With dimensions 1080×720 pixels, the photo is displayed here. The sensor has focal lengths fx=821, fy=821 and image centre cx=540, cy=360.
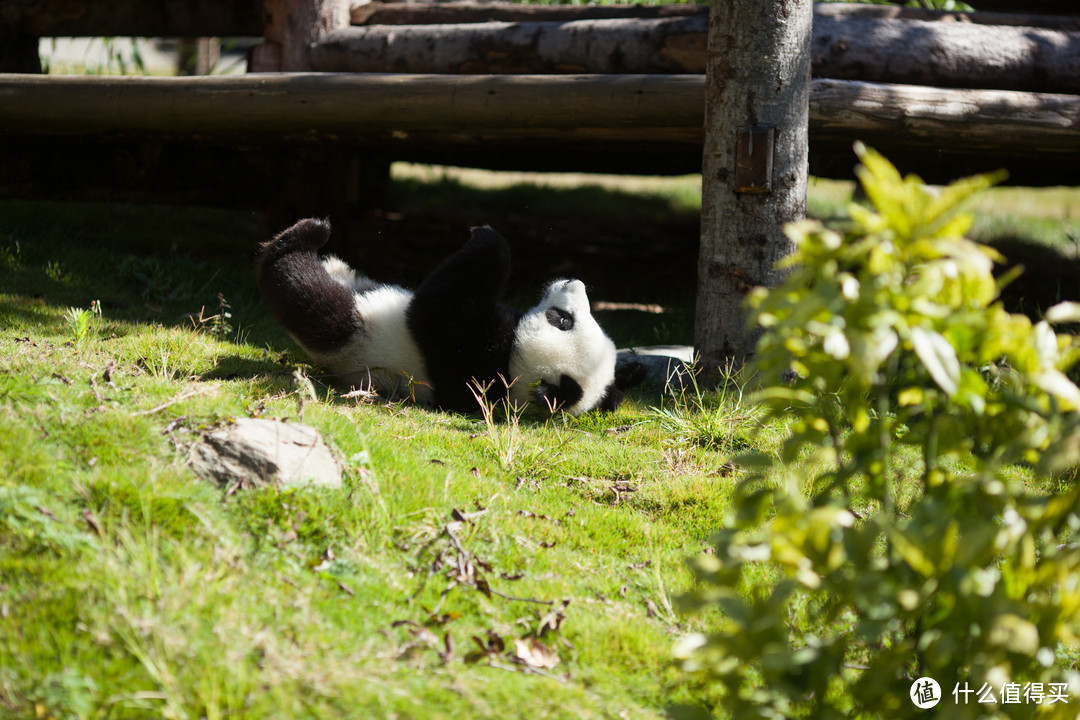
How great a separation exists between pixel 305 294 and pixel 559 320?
3.74ft

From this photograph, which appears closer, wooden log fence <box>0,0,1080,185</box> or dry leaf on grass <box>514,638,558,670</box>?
dry leaf on grass <box>514,638,558,670</box>

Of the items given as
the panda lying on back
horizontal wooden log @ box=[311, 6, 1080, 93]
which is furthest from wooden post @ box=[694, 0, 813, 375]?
horizontal wooden log @ box=[311, 6, 1080, 93]

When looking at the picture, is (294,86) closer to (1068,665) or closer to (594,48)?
(594,48)

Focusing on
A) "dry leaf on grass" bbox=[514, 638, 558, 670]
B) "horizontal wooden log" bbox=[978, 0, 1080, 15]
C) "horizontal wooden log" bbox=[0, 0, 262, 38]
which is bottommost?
"dry leaf on grass" bbox=[514, 638, 558, 670]

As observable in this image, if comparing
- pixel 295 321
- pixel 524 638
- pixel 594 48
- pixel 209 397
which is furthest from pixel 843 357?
pixel 594 48

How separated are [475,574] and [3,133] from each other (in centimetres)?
495

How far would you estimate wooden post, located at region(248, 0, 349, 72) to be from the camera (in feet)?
17.6

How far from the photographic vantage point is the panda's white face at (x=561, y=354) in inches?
140

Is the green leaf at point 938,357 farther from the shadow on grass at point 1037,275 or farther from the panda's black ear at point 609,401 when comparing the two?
the shadow on grass at point 1037,275

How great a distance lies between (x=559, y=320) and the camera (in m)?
3.61

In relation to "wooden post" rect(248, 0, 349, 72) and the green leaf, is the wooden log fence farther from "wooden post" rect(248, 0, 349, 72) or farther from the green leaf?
the green leaf

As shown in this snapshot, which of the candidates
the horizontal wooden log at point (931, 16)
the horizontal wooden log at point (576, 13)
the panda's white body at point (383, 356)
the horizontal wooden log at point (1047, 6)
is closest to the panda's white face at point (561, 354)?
the panda's white body at point (383, 356)

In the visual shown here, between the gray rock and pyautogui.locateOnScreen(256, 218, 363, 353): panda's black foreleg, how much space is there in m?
1.23

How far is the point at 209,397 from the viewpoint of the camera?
2734 mm
